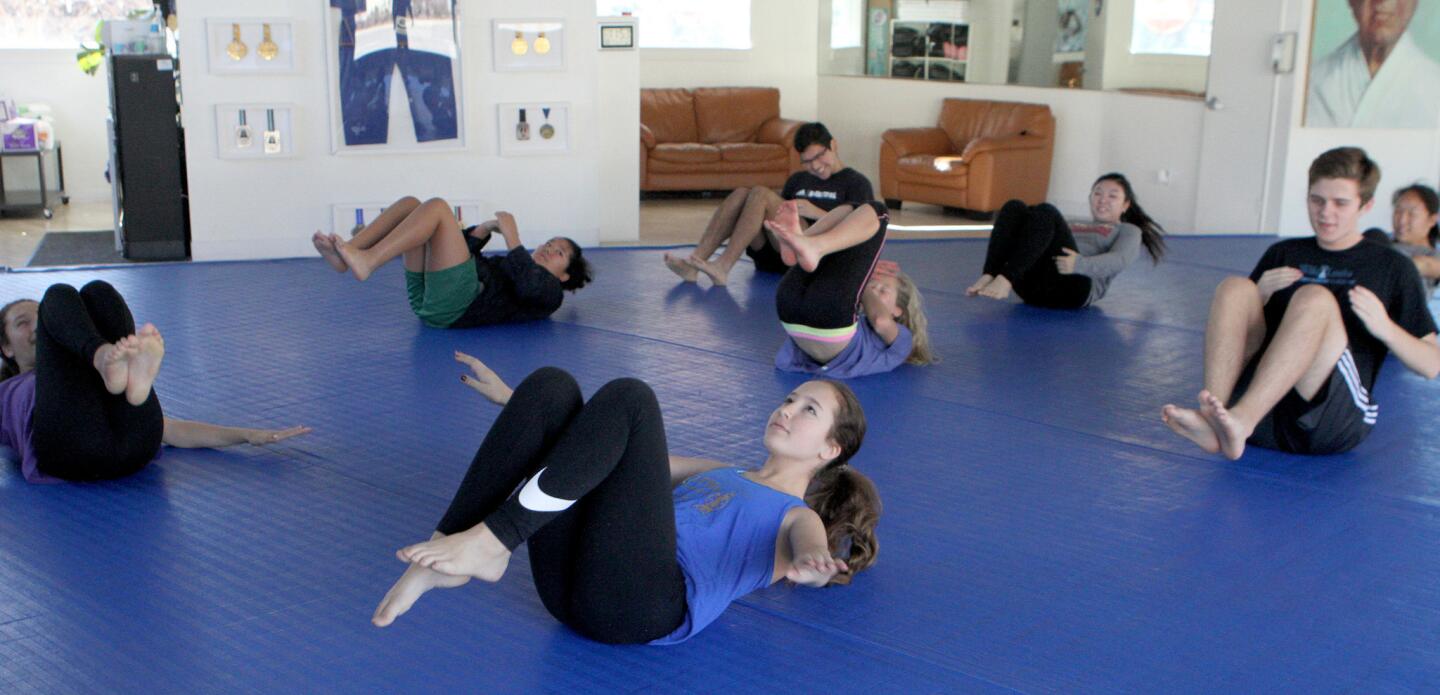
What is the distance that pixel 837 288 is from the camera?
4531mm

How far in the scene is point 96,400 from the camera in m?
3.21

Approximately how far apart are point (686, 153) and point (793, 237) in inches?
246

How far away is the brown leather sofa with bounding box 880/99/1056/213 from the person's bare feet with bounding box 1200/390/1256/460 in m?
6.06

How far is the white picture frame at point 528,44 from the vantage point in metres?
7.19

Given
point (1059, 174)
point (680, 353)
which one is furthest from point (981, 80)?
point (680, 353)

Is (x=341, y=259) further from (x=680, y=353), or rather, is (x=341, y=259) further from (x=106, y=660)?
A: (x=106, y=660)

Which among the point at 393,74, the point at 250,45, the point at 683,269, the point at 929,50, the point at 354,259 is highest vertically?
the point at 929,50

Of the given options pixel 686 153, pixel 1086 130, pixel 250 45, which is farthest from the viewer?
pixel 686 153

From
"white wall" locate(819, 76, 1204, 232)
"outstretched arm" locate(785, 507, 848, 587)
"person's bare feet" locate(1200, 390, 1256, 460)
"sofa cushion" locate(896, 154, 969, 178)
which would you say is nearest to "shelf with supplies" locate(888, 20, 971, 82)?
"white wall" locate(819, 76, 1204, 232)

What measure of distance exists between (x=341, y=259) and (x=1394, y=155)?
6424 mm

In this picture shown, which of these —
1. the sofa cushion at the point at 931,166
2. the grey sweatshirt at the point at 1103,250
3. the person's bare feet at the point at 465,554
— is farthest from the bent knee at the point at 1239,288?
the sofa cushion at the point at 931,166

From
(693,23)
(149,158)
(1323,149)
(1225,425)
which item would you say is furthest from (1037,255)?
(693,23)

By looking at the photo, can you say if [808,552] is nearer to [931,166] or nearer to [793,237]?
[793,237]

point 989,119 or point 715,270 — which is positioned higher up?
point 989,119
